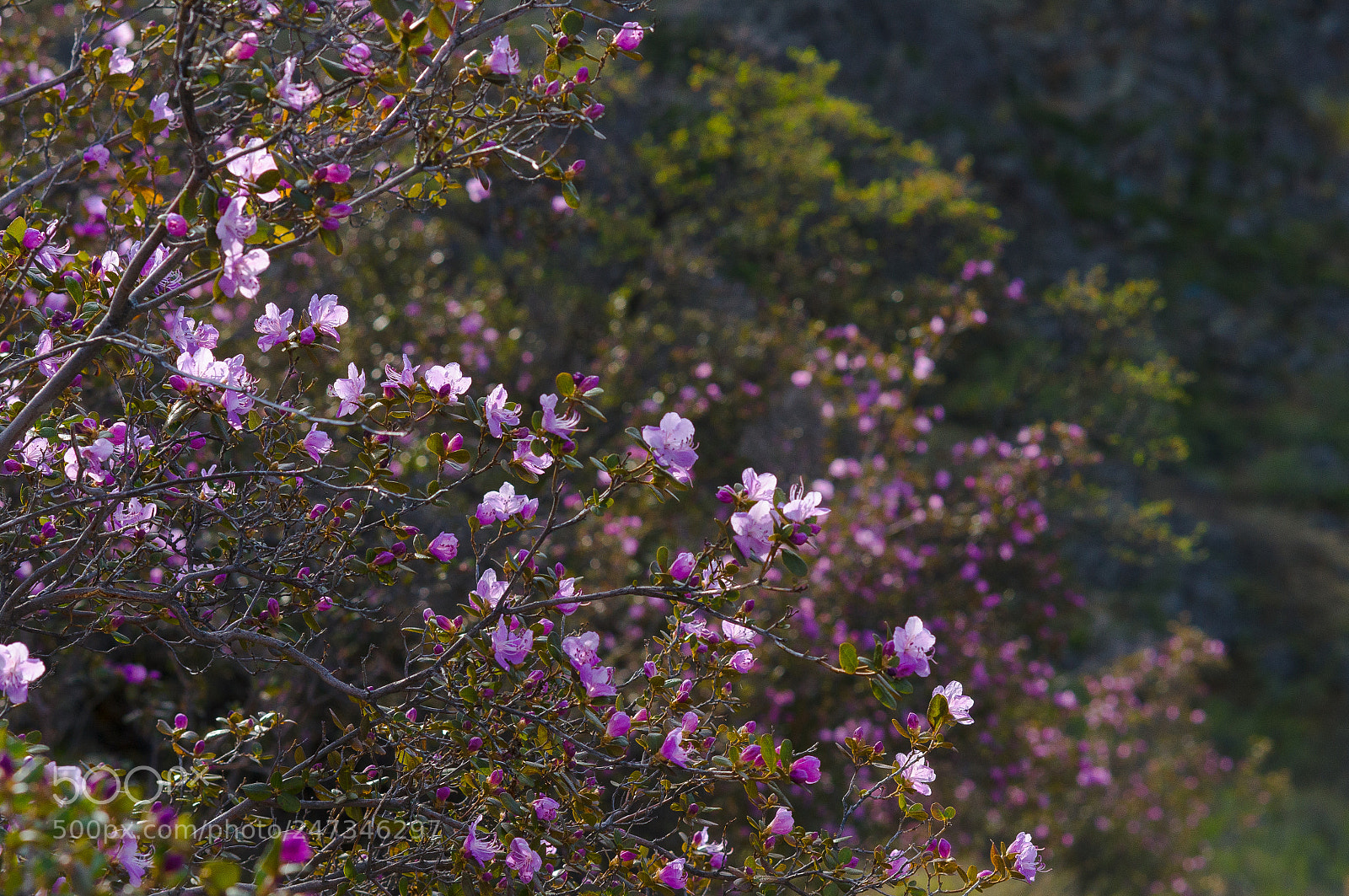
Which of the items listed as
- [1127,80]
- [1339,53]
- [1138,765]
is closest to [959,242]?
[1138,765]

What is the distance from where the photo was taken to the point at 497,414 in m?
1.49

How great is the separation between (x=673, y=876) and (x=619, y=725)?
0.78 feet

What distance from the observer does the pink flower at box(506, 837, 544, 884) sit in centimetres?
142

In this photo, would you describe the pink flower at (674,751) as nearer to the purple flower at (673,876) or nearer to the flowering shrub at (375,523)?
the flowering shrub at (375,523)

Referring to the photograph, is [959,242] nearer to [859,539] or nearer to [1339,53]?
[859,539]

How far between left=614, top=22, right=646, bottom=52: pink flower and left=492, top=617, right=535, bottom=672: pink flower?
100cm

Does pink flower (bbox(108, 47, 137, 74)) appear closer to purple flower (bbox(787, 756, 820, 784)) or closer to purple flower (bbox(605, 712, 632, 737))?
purple flower (bbox(605, 712, 632, 737))

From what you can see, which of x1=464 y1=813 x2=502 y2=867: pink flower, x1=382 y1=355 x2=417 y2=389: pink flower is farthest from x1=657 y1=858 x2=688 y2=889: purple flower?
x1=382 y1=355 x2=417 y2=389: pink flower

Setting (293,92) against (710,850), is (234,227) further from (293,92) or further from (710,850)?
(710,850)

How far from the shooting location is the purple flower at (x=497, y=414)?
4.84ft

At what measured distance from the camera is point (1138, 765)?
6586 millimetres

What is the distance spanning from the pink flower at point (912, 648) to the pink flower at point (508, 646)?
58 centimetres

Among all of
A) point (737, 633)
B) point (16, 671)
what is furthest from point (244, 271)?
point (737, 633)

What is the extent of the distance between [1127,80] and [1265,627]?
1051cm
